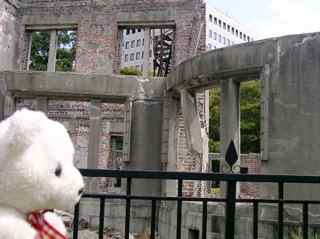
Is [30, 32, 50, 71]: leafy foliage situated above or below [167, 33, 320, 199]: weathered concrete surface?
above

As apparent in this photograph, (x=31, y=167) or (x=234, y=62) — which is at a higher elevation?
(x=234, y=62)

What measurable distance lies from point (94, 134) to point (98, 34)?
208 inches

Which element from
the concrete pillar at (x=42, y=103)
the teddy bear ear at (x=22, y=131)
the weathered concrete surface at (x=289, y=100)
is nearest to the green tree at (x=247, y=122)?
the concrete pillar at (x=42, y=103)

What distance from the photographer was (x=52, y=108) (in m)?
15.5

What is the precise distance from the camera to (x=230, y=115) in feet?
26.9

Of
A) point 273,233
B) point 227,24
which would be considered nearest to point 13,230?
point 273,233

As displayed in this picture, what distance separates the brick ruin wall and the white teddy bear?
1196 centimetres

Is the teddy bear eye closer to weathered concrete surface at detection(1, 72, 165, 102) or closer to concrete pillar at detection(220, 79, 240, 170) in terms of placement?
concrete pillar at detection(220, 79, 240, 170)

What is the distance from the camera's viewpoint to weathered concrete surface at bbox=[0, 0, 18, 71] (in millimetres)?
14906

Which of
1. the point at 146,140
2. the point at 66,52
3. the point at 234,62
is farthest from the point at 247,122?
the point at 234,62

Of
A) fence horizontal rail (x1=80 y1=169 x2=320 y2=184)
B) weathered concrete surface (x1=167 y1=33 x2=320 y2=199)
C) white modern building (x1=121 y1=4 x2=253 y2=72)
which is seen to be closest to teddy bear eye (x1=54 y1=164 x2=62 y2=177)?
fence horizontal rail (x1=80 y1=169 x2=320 y2=184)

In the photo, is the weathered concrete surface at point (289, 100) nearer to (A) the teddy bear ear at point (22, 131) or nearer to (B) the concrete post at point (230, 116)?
(B) the concrete post at point (230, 116)

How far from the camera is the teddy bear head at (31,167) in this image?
67.4 inches

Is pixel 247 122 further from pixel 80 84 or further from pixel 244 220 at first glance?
pixel 244 220
